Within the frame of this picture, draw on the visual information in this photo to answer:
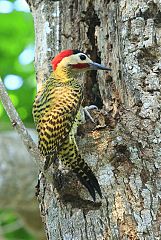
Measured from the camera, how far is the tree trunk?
2.76 m

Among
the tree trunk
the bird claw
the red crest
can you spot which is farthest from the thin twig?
the red crest

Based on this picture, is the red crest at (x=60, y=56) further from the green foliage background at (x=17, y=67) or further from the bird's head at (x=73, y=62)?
the green foliage background at (x=17, y=67)

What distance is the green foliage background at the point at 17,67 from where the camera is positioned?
569cm

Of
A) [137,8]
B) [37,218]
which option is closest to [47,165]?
[137,8]

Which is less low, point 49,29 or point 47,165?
point 49,29

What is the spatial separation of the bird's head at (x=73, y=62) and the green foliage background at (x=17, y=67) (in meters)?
2.14

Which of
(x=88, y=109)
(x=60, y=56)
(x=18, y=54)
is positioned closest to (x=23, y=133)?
(x=88, y=109)

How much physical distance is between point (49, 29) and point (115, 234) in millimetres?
1449

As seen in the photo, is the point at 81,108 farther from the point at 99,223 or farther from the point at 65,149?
the point at 99,223

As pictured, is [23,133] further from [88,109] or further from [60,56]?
[60,56]

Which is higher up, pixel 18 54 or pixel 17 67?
pixel 18 54

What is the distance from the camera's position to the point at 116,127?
118 inches

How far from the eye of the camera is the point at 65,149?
302 cm

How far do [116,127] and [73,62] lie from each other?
551 millimetres
